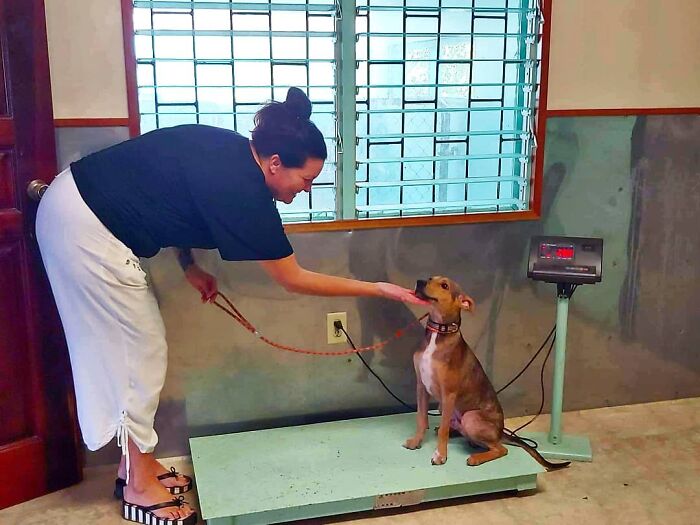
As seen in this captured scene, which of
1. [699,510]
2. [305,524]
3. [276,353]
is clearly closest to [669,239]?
[699,510]

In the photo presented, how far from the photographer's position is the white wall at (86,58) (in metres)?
2.23

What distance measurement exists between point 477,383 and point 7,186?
154 centimetres

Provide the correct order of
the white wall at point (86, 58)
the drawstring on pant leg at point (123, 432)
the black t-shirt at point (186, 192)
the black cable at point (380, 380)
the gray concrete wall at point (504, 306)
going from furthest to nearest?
the black cable at point (380, 380) → the gray concrete wall at point (504, 306) → the white wall at point (86, 58) → the drawstring on pant leg at point (123, 432) → the black t-shirt at point (186, 192)

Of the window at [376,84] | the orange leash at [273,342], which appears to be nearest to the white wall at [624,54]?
the window at [376,84]

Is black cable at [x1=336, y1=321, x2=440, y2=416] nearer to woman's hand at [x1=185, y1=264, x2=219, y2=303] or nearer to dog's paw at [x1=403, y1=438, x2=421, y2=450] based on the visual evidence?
dog's paw at [x1=403, y1=438, x2=421, y2=450]

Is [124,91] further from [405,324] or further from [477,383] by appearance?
[477,383]

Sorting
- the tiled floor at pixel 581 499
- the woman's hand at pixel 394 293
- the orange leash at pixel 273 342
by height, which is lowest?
the tiled floor at pixel 581 499

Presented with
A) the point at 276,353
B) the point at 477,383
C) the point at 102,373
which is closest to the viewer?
the point at 102,373

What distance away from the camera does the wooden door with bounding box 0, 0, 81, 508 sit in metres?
2.15

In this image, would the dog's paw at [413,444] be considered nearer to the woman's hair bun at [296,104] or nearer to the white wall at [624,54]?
the woman's hair bun at [296,104]

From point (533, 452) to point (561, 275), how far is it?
59cm

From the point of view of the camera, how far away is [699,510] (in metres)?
2.31

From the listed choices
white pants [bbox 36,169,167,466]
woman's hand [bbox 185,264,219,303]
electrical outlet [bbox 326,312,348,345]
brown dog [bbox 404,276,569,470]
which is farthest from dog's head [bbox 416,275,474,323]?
white pants [bbox 36,169,167,466]

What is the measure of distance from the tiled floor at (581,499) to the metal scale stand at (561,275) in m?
0.09
